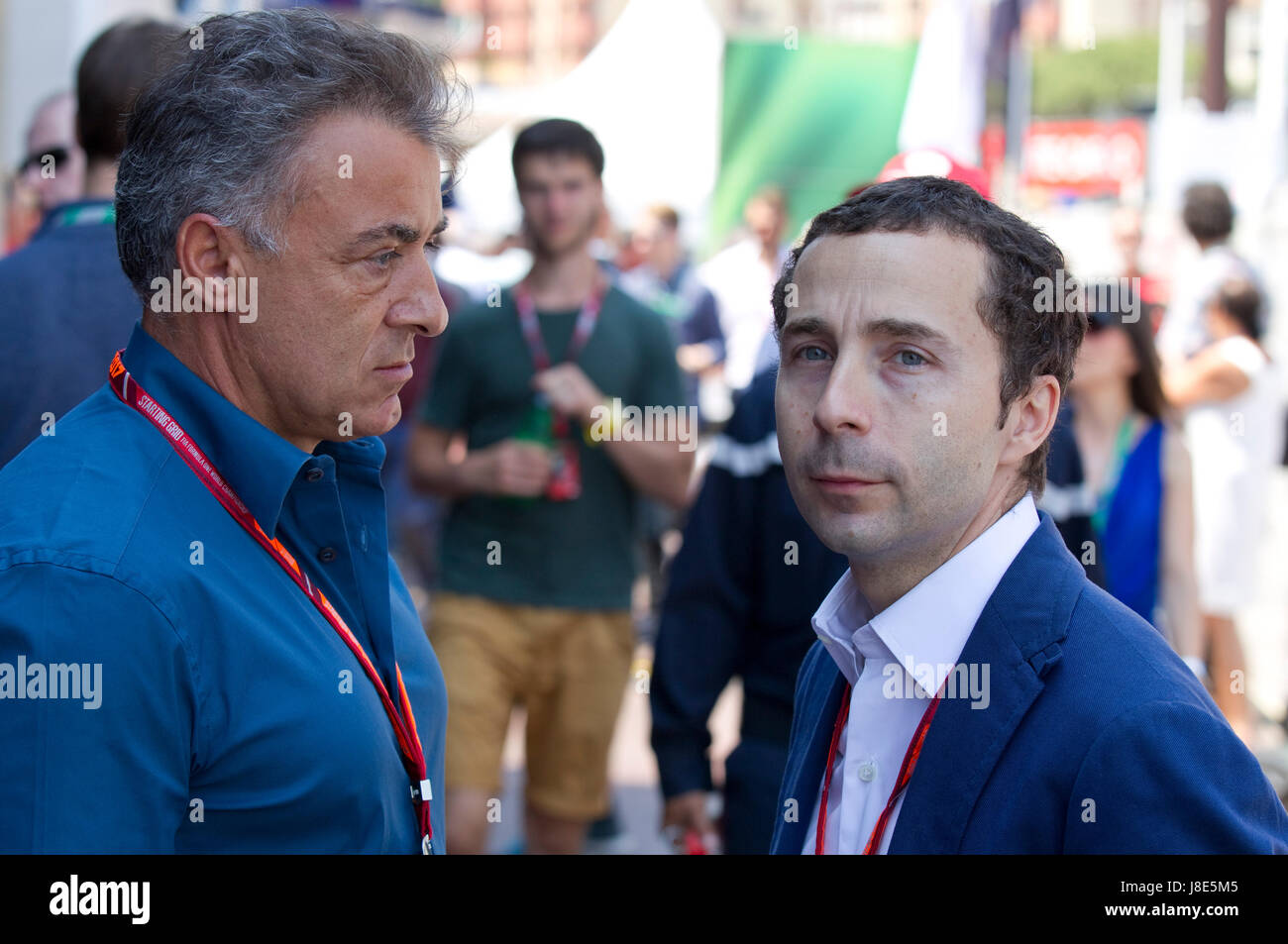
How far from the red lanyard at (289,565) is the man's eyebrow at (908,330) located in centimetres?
75

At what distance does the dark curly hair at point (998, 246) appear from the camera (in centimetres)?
161

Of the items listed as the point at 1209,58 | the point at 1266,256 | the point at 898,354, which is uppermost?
the point at 1209,58

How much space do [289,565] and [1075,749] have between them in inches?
36.7

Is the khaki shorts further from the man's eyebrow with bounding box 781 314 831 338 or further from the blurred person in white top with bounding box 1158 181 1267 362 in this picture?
the blurred person in white top with bounding box 1158 181 1267 362

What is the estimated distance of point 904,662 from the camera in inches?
63.8

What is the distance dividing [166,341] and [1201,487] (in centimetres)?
589

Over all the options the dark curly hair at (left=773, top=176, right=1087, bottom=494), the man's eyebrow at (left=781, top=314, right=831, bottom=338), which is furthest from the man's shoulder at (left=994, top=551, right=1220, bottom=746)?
the man's eyebrow at (left=781, top=314, right=831, bottom=338)

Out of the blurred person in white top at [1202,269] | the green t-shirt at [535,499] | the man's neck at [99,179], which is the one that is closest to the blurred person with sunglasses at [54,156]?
the man's neck at [99,179]

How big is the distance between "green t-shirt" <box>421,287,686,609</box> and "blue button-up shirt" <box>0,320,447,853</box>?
2548mm

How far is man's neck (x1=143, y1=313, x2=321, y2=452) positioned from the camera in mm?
1729

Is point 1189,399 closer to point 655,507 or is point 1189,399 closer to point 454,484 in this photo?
point 655,507

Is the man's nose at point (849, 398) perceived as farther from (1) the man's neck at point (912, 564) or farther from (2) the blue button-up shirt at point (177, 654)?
(2) the blue button-up shirt at point (177, 654)
